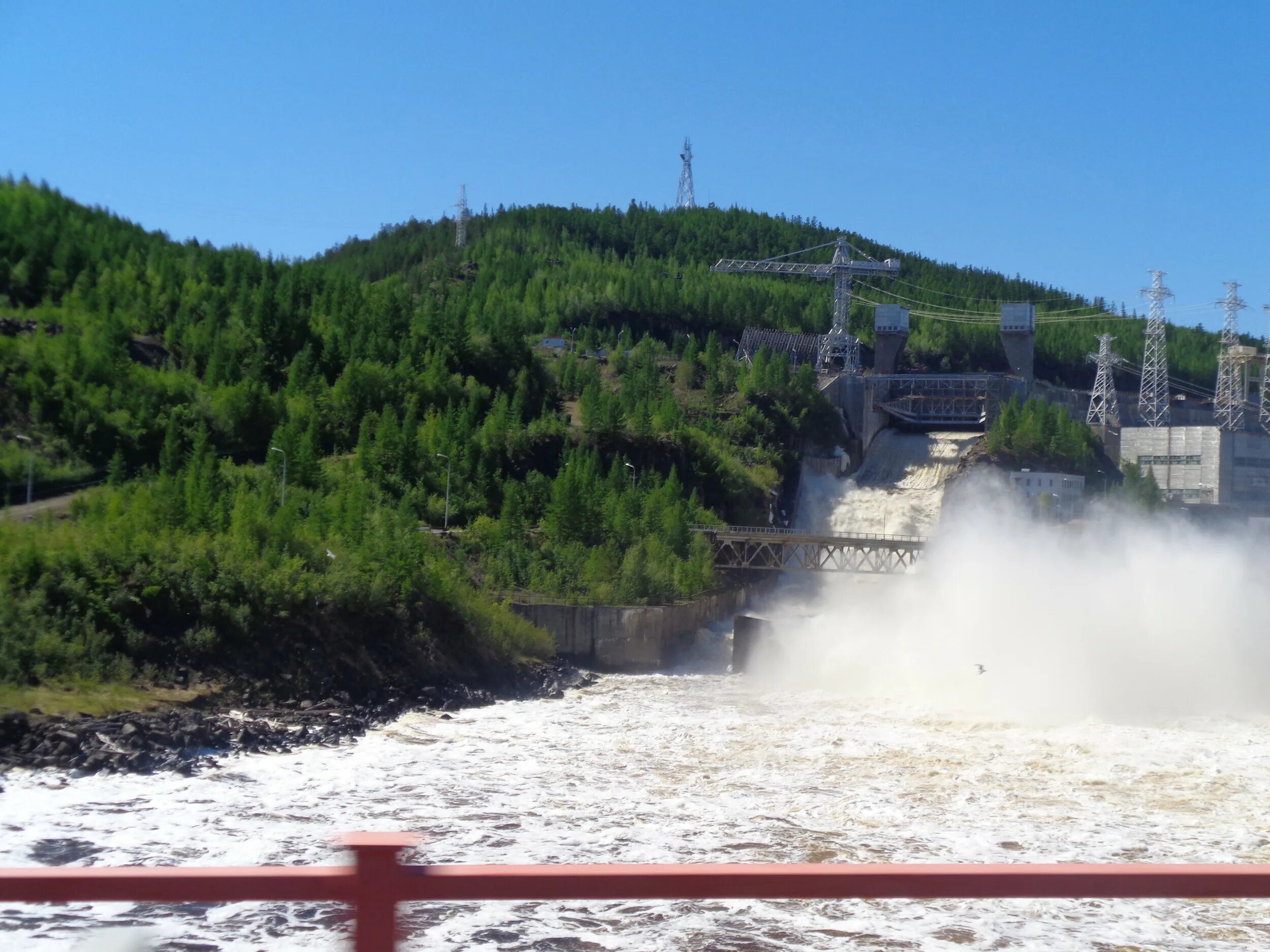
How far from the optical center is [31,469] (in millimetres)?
60750

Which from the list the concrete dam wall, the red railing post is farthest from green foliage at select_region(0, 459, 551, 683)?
the red railing post

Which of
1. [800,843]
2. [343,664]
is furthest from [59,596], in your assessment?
[800,843]

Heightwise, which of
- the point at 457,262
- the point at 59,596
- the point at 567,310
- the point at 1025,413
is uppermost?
the point at 457,262

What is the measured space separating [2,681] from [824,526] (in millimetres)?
66286

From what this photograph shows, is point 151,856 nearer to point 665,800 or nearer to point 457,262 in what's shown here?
point 665,800

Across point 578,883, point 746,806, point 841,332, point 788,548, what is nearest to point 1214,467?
point 841,332

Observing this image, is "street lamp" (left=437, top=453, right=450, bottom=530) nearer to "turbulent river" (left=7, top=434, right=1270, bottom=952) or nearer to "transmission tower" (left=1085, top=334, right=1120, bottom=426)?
"turbulent river" (left=7, top=434, right=1270, bottom=952)

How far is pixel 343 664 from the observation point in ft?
147

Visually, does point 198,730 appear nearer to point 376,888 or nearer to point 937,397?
point 376,888

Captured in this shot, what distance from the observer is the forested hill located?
13912 centimetres

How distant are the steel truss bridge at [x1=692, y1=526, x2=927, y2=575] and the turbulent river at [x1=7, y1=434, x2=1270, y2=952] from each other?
17.0 meters

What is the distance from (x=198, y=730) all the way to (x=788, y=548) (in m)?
45.2

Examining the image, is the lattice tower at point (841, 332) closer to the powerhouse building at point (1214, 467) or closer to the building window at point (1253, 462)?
the powerhouse building at point (1214, 467)

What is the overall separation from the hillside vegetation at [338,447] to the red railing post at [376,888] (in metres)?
37.4
